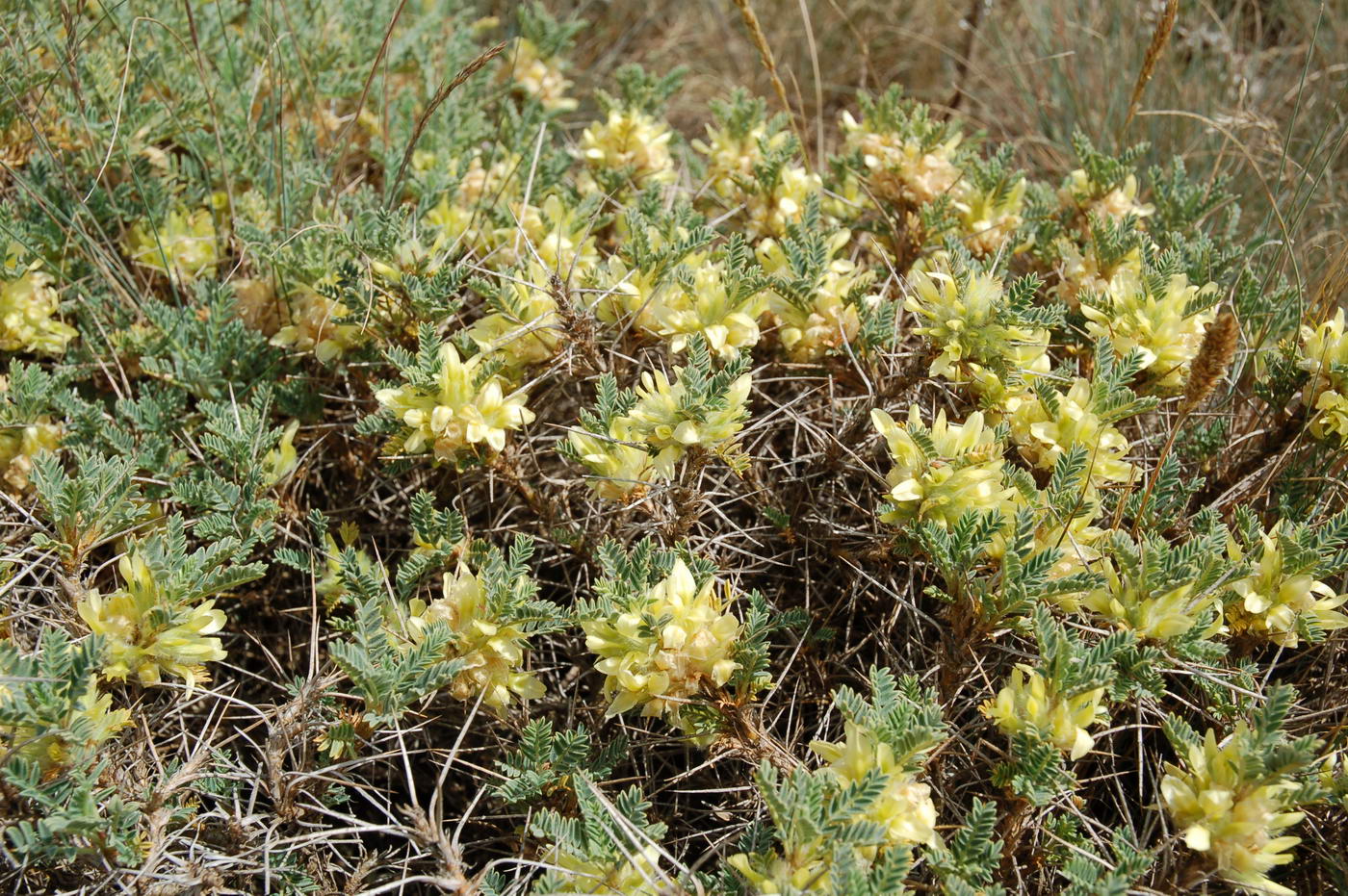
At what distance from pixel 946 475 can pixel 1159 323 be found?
1.77 feet

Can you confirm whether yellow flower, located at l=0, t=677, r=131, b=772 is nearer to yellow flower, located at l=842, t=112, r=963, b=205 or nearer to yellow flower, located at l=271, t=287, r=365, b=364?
yellow flower, located at l=271, t=287, r=365, b=364

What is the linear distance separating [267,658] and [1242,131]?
10.0 ft

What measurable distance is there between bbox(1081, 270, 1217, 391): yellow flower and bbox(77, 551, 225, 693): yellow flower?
5.15 ft

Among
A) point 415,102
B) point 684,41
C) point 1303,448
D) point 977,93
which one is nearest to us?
point 1303,448

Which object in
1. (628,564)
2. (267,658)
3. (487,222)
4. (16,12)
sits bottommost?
(267,658)

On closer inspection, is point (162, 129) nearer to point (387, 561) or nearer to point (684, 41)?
point (387, 561)

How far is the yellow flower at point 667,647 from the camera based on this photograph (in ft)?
4.73

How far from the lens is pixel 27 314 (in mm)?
1997

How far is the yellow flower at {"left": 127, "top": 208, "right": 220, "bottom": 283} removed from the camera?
7.07 ft

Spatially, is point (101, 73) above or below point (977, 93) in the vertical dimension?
above

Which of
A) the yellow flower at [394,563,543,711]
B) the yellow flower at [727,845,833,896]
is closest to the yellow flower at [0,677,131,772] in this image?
the yellow flower at [394,563,543,711]

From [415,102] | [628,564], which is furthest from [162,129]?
[628,564]

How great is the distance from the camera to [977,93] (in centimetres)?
368

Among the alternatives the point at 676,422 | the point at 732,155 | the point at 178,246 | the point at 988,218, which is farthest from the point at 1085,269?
the point at 178,246
